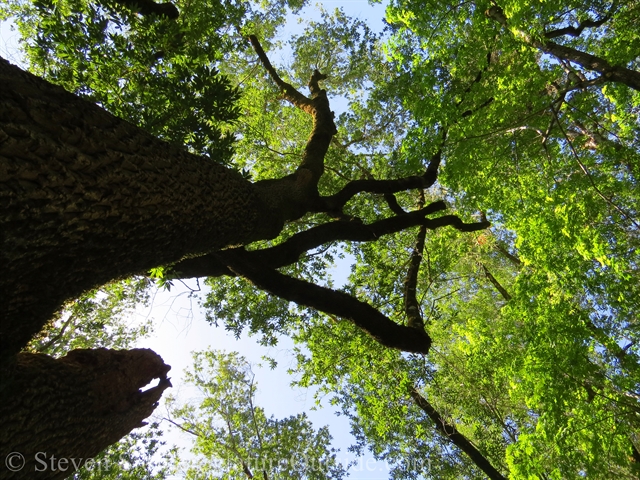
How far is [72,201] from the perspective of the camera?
6.73 feet

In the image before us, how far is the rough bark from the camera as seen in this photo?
2268 millimetres

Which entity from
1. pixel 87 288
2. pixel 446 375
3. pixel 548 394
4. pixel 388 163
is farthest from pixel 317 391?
pixel 87 288

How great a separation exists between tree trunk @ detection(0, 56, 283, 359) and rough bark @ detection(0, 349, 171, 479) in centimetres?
37

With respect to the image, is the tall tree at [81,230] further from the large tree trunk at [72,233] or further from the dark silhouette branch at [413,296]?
the dark silhouette branch at [413,296]

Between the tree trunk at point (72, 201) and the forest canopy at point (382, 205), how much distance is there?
0.06 feet

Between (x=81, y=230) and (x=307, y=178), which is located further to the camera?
(x=307, y=178)

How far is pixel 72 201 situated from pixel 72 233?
0.64ft

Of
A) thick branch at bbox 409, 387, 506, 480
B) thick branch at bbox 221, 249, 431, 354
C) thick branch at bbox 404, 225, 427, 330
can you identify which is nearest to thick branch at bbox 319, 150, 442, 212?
thick branch at bbox 404, 225, 427, 330

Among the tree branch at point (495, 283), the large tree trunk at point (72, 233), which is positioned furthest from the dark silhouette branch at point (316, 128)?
the tree branch at point (495, 283)

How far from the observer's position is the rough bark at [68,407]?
227 centimetres

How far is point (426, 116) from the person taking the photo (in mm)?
6668

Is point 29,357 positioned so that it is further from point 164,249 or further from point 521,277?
point 521,277

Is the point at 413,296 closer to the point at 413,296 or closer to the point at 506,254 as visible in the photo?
the point at 413,296

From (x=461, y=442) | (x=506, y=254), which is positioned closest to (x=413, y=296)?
(x=461, y=442)
